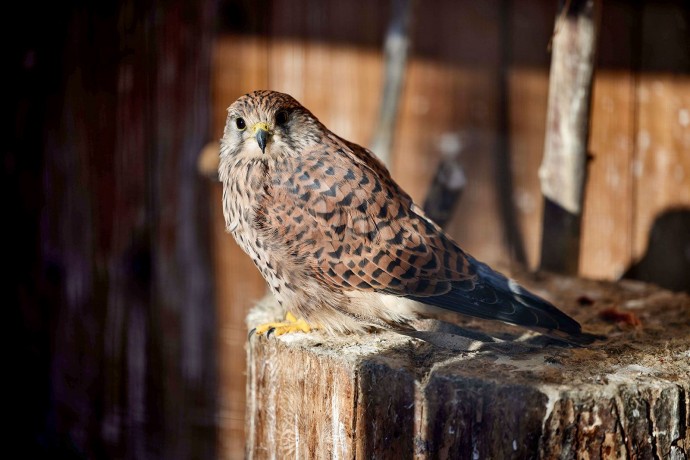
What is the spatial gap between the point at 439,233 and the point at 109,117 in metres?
2.03

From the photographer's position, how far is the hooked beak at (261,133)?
244cm

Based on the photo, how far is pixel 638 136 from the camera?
381 centimetres

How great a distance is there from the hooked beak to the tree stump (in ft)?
2.08

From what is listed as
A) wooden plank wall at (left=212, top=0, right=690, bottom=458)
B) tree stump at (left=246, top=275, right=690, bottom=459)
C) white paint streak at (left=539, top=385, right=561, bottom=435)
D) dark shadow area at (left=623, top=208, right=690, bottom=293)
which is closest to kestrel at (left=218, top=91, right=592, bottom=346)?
tree stump at (left=246, top=275, right=690, bottom=459)

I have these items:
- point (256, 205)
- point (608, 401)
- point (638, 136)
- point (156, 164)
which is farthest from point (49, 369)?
point (638, 136)

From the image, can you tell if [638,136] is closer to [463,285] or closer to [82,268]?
[463,285]

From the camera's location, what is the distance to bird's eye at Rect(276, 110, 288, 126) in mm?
2516

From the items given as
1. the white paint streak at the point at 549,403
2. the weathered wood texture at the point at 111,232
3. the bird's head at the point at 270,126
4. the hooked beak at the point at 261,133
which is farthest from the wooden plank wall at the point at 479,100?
the white paint streak at the point at 549,403

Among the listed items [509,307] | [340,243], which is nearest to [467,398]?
[509,307]

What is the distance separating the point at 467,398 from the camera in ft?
6.73

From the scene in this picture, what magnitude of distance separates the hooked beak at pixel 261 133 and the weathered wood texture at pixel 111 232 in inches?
53.6

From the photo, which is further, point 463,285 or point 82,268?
point 82,268

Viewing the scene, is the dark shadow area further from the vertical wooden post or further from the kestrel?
the kestrel

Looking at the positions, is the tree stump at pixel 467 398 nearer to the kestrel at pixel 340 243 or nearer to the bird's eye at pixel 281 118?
the kestrel at pixel 340 243
